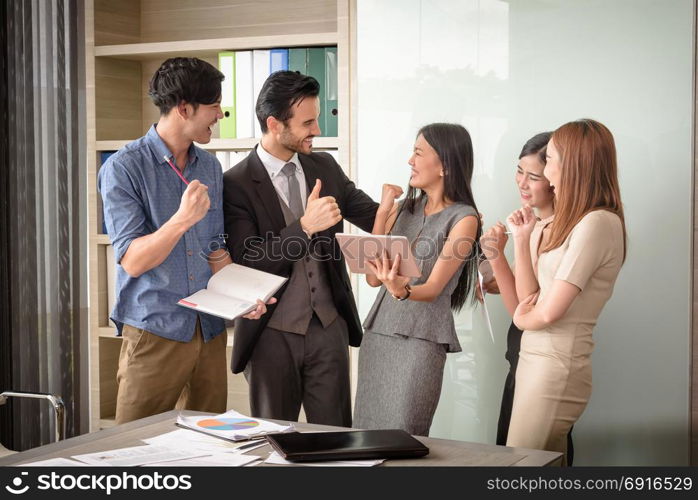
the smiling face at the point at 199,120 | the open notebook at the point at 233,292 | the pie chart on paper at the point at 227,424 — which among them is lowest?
the pie chart on paper at the point at 227,424

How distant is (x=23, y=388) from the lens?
3.91 metres

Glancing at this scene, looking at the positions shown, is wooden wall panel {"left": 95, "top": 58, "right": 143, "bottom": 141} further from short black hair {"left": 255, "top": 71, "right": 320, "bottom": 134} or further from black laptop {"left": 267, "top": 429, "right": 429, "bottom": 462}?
black laptop {"left": 267, "top": 429, "right": 429, "bottom": 462}

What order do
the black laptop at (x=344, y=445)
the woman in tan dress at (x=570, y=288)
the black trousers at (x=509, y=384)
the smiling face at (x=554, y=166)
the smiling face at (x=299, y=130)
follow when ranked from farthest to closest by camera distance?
1. the black trousers at (x=509, y=384)
2. the smiling face at (x=299, y=130)
3. the smiling face at (x=554, y=166)
4. the woman in tan dress at (x=570, y=288)
5. the black laptop at (x=344, y=445)

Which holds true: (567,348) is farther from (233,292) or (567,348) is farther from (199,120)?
(199,120)

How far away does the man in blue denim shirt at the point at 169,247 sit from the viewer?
8.41 ft

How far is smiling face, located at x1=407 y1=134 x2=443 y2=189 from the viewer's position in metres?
2.68

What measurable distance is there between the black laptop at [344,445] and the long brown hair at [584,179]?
2.91ft

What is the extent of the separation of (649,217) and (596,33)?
2.21 feet

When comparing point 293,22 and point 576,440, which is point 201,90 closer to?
point 293,22

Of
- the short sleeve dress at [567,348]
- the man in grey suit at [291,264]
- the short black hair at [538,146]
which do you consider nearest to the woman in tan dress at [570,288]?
the short sleeve dress at [567,348]

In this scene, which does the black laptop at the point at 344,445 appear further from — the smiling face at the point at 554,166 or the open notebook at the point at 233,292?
the smiling face at the point at 554,166

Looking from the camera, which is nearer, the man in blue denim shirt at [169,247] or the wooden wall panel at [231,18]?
the man in blue denim shirt at [169,247]

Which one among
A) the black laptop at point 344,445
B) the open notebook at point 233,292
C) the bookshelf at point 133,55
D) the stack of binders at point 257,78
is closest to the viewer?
the black laptop at point 344,445

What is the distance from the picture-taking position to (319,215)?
2.61 meters
